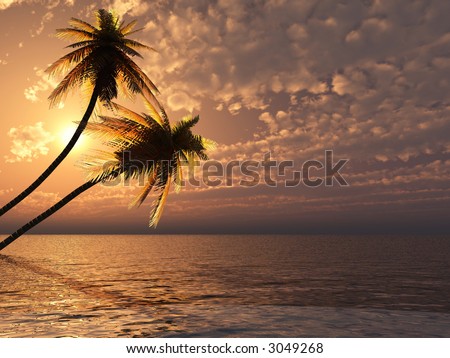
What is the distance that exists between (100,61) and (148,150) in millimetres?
5296

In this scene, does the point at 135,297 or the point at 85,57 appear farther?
the point at 135,297

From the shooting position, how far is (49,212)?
768 inches

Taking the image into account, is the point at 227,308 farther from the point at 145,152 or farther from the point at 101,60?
the point at 101,60

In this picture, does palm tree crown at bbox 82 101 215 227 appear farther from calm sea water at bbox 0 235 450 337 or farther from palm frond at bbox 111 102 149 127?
calm sea water at bbox 0 235 450 337

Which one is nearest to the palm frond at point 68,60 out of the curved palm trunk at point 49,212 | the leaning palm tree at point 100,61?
the leaning palm tree at point 100,61

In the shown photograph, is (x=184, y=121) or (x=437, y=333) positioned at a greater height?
(x=184, y=121)

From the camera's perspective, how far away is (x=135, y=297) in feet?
97.1

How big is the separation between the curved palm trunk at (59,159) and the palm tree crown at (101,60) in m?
0.95

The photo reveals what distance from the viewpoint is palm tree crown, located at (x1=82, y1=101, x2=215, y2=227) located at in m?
22.3

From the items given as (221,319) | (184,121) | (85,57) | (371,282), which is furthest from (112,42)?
(371,282)

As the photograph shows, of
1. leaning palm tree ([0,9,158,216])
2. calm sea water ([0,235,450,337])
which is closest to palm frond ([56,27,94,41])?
leaning palm tree ([0,9,158,216])

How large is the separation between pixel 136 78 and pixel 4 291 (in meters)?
19.9
